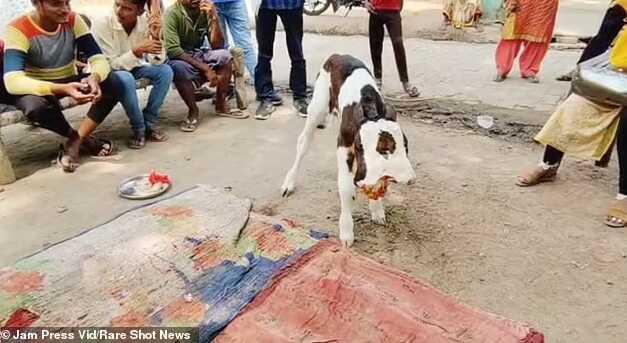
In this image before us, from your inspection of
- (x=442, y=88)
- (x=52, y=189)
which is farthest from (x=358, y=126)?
(x=442, y=88)

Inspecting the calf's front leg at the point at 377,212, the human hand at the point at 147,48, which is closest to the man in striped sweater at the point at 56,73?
the human hand at the point at 147,48

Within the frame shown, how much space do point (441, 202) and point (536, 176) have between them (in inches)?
31.2

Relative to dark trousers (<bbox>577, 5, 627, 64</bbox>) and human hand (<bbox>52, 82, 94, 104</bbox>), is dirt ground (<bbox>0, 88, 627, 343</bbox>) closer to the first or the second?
human hand (<bbox>52, 82, 94, 104</bbox>)

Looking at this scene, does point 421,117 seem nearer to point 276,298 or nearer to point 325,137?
point 325,137

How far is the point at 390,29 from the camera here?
582cm

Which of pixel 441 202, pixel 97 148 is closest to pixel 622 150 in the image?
pixel 441 202

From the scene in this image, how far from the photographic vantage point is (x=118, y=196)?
408 centimetres

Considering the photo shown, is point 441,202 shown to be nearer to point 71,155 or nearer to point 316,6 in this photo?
point 71,155

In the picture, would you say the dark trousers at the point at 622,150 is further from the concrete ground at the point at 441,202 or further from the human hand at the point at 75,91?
the human hand at the point at 75,91

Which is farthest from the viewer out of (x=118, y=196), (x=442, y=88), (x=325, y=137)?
(x=442, y=88)

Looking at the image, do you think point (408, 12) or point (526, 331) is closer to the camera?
point (526, 331)

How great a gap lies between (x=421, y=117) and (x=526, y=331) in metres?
3.62

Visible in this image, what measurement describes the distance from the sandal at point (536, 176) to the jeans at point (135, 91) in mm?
3119

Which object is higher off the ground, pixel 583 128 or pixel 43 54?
pixel 43 54
